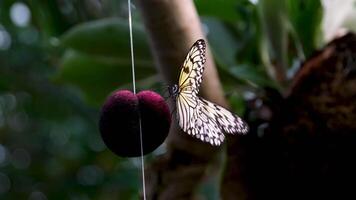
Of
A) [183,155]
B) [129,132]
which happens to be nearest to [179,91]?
[129,132]

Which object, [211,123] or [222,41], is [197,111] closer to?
[211,123]

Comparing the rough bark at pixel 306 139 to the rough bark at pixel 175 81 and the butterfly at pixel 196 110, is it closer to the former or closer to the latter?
the rough bark at pixel 175 81

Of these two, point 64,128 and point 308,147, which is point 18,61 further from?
point 308,147

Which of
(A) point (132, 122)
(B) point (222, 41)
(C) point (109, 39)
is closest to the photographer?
(A) point (132, 122)

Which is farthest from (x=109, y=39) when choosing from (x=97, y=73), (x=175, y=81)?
(x=175, y=81)

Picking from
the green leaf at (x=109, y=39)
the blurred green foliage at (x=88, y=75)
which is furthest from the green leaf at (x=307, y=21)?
the green leaf at (x=109, y=39)
